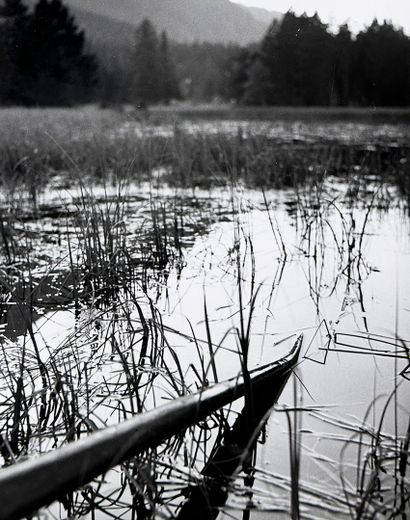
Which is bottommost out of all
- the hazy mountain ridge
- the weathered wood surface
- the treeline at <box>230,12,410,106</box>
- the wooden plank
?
the weathered wood surface

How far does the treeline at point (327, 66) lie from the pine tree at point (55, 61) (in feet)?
30.7

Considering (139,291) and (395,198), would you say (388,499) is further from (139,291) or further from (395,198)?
(395,198)

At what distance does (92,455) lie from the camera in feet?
3.08

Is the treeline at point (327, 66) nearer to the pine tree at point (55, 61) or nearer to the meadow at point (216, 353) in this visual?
the meadow at point (216, 353)

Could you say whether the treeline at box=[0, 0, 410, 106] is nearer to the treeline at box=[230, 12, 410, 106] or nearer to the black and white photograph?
the treeline at box=[230, 12, 410, 106]

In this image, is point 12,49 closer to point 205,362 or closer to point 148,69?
point 205,362

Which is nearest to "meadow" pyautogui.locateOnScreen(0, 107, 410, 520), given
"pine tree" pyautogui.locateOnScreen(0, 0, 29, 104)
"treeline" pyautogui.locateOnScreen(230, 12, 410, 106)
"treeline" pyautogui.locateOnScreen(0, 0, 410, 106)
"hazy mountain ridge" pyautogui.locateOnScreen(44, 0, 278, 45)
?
"treeline" pyautogui.locateOnScreen(230, 12, 410, 106)

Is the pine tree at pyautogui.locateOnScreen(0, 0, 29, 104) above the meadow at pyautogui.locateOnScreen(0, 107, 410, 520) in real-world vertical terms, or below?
above

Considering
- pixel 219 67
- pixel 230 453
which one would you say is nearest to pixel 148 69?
pixel 219 67

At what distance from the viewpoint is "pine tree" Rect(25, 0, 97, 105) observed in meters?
21.2

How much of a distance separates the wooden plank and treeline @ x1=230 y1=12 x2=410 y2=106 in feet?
6.13

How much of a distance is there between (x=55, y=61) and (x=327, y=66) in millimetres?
17243

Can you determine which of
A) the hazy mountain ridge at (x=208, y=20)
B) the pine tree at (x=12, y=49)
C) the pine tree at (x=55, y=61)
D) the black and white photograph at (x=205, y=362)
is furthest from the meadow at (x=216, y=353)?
the pine tree at (x=55, y=61)

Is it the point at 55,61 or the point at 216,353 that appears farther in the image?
the point at 55,61
